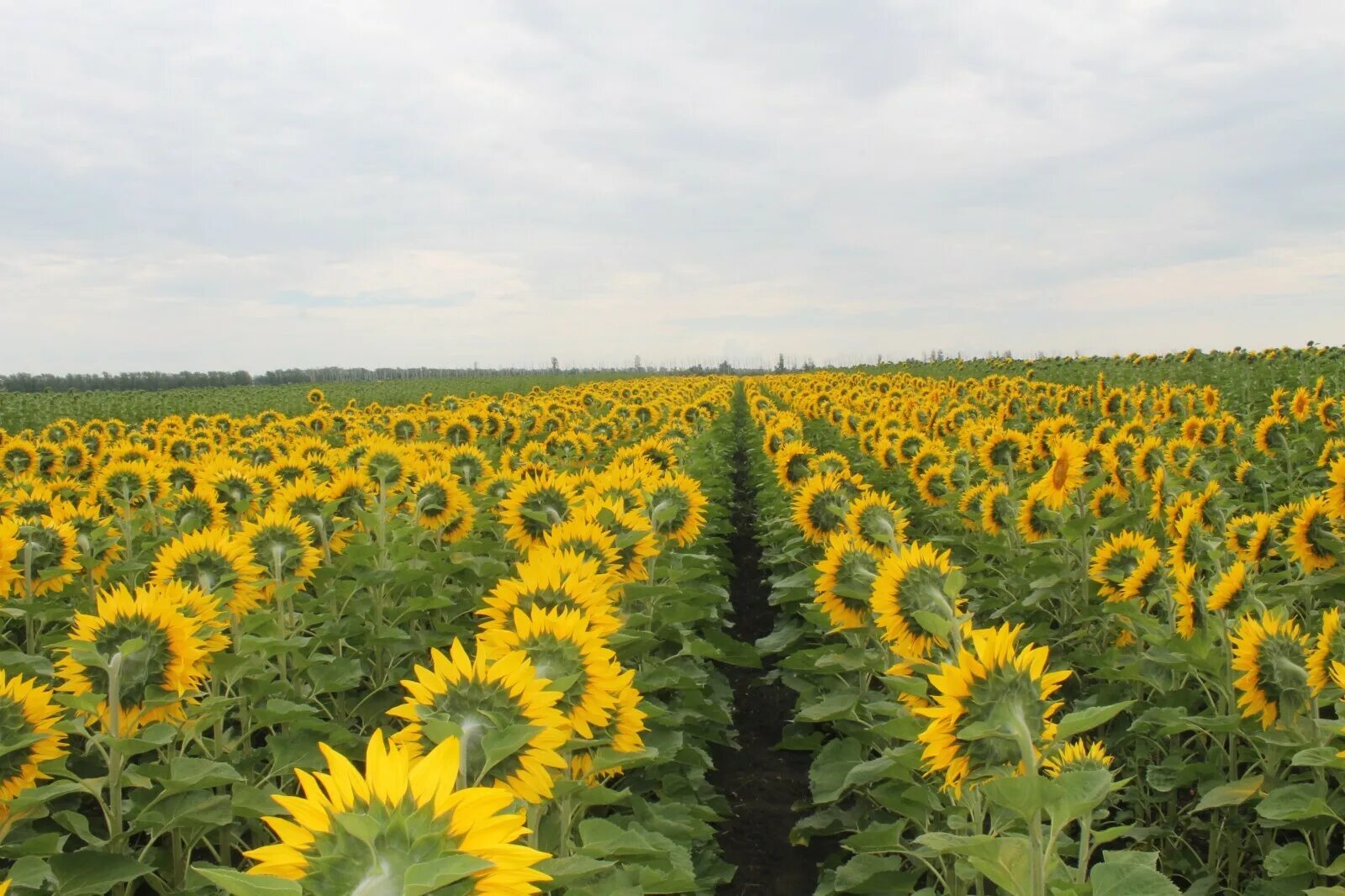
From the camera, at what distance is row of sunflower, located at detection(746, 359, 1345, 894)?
1811 mm

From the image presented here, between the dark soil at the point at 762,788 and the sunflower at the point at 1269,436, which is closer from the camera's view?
the dark soil at the point at 762,788

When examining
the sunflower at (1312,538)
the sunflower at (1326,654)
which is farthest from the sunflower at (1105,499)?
the sunflower at (1326,654)

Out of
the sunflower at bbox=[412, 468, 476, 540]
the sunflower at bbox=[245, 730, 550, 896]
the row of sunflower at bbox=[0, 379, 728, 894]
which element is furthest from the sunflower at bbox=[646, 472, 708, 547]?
the sunflower at bbox=[245, 730, 550, 896]

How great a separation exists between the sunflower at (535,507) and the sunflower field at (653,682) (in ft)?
0.05

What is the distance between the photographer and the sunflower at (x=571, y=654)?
6.53ft

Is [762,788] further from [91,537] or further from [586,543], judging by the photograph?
[91,537]

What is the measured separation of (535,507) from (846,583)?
1415 mm

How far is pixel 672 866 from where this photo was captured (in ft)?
8.92

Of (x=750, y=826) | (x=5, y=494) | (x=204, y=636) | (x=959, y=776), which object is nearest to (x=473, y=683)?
(x=959, y=776)

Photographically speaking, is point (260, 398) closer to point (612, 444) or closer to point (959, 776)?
point (612, 444)

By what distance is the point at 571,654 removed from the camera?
79.4 inches

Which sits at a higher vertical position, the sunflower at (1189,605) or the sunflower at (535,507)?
the sunflower at (535,507)

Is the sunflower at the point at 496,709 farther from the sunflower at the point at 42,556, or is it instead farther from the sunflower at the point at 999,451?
the sunflower at the point at 999,451

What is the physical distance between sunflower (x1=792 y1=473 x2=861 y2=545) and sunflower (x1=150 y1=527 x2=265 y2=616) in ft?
8.92
